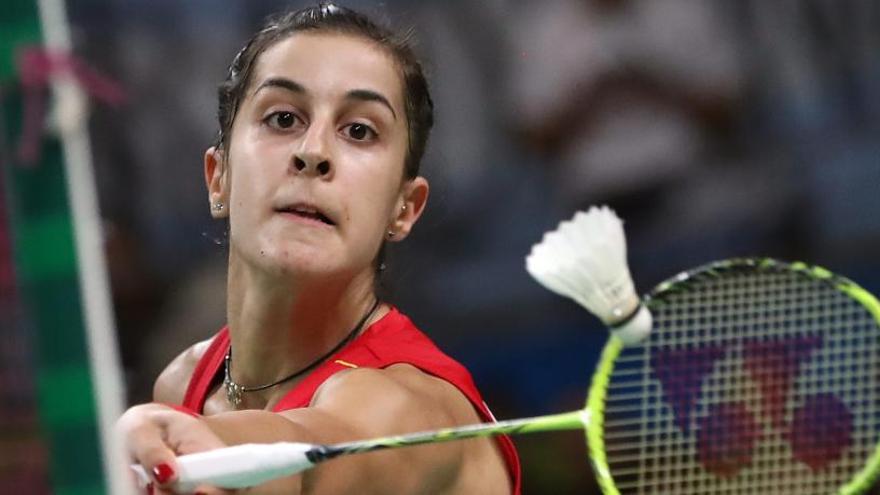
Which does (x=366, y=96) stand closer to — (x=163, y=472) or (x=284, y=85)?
(x=284, y=85)

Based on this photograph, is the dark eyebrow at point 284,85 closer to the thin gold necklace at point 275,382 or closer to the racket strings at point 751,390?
the thin gold necklace at point 275,382

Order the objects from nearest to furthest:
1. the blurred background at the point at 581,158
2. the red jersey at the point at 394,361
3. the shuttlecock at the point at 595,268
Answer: the shuttlecock at the point at 595,268, the red jersey at the point at 394,361, the blurred background at the point at 581,158

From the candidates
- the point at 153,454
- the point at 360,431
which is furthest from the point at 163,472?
the point at 360,431

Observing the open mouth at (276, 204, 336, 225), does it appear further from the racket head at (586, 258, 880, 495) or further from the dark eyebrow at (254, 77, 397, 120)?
the racket head at (586, 258, 880, 495)

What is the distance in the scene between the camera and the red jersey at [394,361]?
2.70 meters

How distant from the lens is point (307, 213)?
8.93 ft

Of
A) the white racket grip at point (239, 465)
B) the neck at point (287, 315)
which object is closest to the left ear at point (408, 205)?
the neck at point (287, 315)

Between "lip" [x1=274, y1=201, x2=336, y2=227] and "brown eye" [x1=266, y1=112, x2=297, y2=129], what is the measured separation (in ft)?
0.51

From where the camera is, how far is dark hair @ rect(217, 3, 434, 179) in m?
2.89

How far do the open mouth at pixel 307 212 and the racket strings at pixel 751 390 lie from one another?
551mm

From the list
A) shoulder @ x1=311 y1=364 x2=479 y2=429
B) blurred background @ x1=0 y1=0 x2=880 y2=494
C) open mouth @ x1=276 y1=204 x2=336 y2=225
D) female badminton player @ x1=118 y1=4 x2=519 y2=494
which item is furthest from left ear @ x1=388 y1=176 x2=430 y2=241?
blurred background @ x1=0 y1=0 x2=880 y2=494

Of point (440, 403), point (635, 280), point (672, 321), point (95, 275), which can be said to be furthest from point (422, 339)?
point (635, 280)

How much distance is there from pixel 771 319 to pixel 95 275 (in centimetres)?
215

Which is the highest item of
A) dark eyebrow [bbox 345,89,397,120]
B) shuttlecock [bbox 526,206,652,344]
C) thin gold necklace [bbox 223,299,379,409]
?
dark eyebrow [bbox 345,89,397,120]
